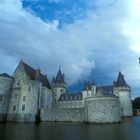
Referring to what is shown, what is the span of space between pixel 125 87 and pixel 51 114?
24.3 meters

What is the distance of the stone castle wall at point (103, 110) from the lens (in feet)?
101

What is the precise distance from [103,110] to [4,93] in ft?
65.2

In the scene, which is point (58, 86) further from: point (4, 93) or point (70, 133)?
point (70, 133)

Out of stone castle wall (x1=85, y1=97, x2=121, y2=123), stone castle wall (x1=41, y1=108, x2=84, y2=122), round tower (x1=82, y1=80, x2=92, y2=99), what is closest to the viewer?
stone castle wall (x1=85, y1=97, x2=121, y2=123)

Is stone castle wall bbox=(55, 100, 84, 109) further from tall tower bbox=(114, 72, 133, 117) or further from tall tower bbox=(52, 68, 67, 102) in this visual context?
tall tower bbox=(114, 72, 133, 117)

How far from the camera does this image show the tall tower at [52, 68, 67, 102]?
5366 centimetres

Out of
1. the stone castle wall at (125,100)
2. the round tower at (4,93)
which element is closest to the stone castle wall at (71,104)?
the stone castle wall at (125,100)

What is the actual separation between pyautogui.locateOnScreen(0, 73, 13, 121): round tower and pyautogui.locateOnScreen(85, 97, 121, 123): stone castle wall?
16969mm

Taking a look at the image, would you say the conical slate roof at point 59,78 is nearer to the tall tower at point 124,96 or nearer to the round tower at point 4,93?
the tall tower at point 124,96

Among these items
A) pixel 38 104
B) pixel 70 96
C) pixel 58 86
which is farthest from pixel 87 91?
pixel 38 104

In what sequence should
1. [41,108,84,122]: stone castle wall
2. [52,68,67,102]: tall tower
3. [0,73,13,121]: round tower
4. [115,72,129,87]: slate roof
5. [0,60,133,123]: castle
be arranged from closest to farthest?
[0,60,133,123]: castle, [41,108,84,122]: stone castle wall, [0,73,13,121]: round tower, [115,72,129,87]: slate roof, [52,68,67,102]: tall tower

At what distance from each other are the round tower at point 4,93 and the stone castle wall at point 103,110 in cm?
1697

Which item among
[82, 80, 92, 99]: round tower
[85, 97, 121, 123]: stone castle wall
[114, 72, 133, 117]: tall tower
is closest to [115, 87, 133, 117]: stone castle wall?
[114, 72, 133, 117]: tall tower

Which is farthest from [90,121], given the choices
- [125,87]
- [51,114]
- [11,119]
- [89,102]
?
[125,87]
